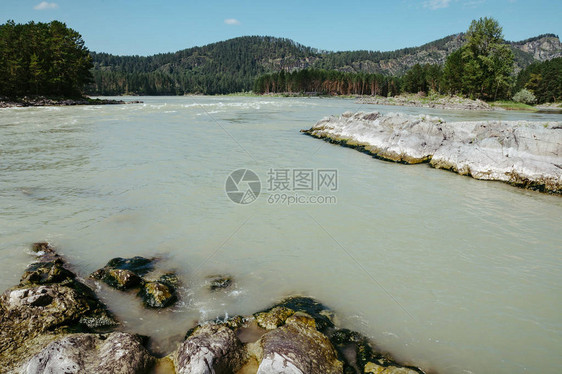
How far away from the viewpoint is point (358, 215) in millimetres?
9469

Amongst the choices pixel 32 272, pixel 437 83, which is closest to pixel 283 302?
pixel 32 272

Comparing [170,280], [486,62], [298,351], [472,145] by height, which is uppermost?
[486,62]

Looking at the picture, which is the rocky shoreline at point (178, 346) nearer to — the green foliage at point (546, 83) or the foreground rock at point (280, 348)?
the foreground rock at point (280, 348)

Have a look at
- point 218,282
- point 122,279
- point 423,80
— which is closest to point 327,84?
point 423,80

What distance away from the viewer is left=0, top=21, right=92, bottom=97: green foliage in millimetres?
54656

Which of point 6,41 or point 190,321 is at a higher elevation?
point 6,41

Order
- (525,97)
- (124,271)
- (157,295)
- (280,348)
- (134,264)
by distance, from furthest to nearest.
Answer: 1. (525,97)
2. (134,264)
3. (124,271)
4. (157,295)
5. (280,348)

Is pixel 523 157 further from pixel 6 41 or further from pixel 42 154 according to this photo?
pixel 6 41

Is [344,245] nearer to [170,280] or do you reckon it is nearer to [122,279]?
[170,280]

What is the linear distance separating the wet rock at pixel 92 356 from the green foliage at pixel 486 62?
265 ft

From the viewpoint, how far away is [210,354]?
3.75 meters

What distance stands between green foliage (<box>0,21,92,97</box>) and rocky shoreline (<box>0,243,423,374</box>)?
2611 inches

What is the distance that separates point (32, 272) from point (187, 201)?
505cm

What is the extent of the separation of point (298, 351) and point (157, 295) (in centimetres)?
269
